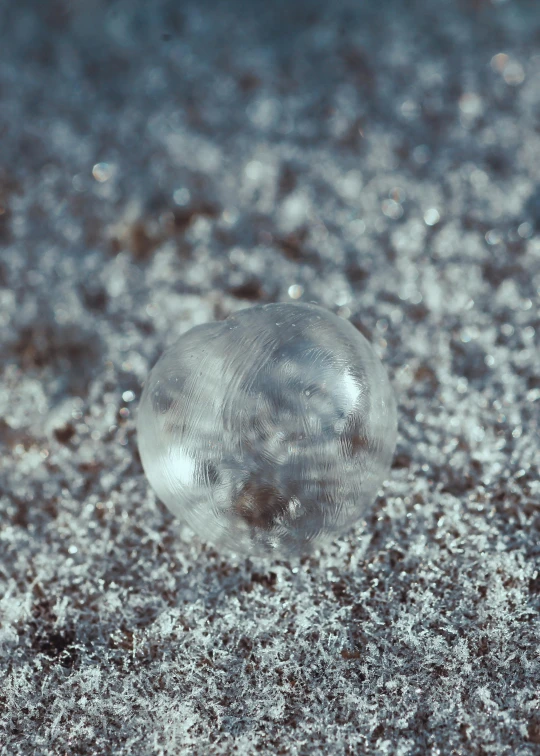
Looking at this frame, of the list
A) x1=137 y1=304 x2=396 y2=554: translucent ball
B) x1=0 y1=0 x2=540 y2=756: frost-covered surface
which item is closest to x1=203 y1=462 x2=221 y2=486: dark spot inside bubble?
x1=137 y1=304 x2=396 y2=554: translucent ball

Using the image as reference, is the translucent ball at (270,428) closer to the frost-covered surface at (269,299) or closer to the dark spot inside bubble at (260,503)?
the dark spot inside bubble at (260,503)

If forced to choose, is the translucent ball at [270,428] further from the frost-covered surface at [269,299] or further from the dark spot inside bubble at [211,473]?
the frost-covered surface at [269,299]

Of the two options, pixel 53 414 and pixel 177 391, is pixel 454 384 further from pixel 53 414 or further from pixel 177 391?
pixel 53 414

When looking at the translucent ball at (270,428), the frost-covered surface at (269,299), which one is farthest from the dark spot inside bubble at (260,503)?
the frost-covered surface at (269,299)

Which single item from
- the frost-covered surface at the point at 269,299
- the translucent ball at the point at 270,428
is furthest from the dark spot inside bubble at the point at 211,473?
the frost-covered surface at the point at 269,299

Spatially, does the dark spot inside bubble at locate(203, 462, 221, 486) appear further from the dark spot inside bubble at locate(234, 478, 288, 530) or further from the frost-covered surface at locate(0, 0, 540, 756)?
the frost-covered surface at locate(0, 0, 540, 756)
